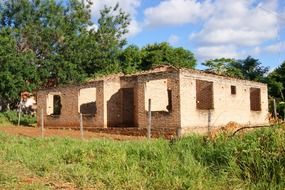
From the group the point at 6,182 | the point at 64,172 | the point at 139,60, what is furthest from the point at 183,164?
the point at 139,60

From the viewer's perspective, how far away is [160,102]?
25.1 metres

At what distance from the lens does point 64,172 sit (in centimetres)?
760

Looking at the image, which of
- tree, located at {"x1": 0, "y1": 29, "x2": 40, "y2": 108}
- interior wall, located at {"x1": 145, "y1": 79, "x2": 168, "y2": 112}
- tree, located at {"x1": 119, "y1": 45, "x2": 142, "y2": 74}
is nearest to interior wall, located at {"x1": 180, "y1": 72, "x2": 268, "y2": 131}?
interior wall, located at {"x1": 145, "y1": 79, "x2": 168, "y2": 112}

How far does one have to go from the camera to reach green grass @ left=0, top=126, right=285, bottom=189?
6.17m

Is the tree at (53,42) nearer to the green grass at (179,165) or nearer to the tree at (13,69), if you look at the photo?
the tree at (13,69)

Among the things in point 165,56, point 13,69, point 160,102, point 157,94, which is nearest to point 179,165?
point 157,94

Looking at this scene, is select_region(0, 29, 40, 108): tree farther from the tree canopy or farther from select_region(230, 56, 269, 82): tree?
select_region(230, 56, 269, 82): tree

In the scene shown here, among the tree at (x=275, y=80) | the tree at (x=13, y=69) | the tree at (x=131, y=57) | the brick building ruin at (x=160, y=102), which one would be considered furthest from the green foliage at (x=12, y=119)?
the tree at (x=275, y=80)

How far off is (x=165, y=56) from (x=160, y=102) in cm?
1911

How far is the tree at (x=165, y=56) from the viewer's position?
42.4m

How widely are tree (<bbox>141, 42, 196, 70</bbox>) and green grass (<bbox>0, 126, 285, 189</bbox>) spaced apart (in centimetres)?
3323

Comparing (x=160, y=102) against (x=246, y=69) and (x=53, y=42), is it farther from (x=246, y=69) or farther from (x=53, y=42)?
(x=246, y=69)

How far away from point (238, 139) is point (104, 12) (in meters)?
30.2

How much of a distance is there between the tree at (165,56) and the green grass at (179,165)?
33.2 meters
